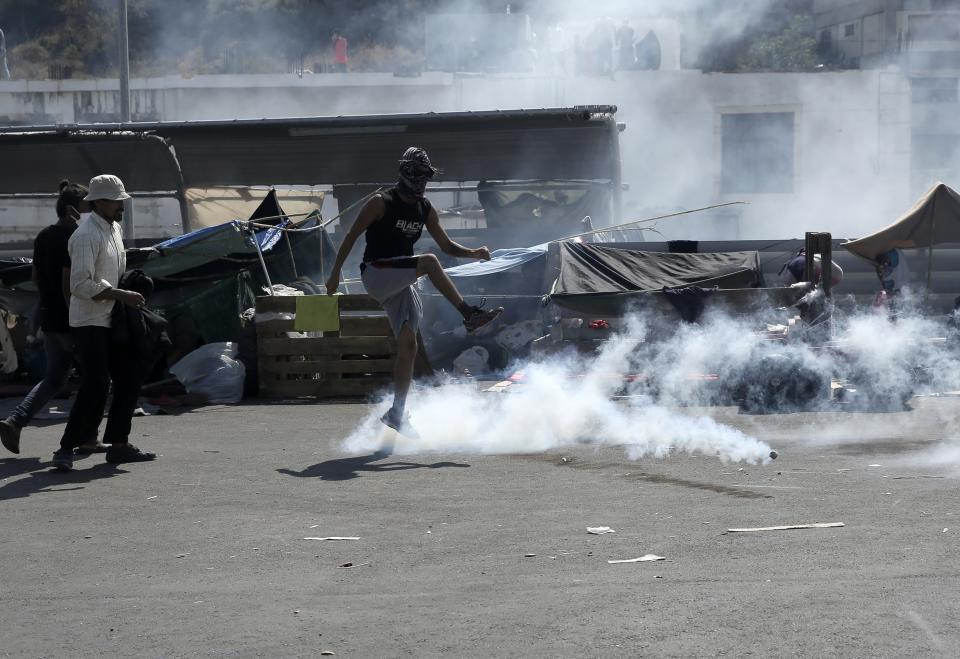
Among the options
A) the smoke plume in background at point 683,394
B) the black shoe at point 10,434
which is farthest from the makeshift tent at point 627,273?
the black shoe at point 10,434

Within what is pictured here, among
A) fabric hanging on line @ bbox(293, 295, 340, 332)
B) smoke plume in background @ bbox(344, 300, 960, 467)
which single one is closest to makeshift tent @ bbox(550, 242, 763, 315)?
smoke plume in background @ bbox(344, 300, 960, 467)

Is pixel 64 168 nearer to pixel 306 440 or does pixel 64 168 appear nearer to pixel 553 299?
pixel 553 299

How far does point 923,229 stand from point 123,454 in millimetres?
8226

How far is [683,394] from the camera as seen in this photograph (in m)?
9.50

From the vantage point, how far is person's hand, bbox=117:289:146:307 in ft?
21.6

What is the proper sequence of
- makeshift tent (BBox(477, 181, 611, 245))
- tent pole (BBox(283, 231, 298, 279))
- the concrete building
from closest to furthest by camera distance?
tent pole (BBox(283, 231, 298, 279)) < makeshift tent (BBox(477, 181, 611, 245)) < the concrete building

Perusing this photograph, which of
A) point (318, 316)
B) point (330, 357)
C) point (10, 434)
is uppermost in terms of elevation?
point (318, 316)

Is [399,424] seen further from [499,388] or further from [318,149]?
[318,149]

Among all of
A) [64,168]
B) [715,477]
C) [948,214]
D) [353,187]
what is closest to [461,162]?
[353,187]

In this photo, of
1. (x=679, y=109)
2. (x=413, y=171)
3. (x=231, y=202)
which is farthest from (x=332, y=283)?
(x=679, y=109)

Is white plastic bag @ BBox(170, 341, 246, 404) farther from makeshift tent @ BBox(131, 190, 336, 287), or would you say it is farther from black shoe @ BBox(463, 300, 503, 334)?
black shoe @ BBox(463, 300, 503, 334)

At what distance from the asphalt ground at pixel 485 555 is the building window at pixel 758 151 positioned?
3061 cm

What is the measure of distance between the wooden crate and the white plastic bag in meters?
0.31

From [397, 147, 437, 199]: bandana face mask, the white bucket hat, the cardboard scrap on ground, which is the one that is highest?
[397, 147, 437, 199]: bandana face mask
